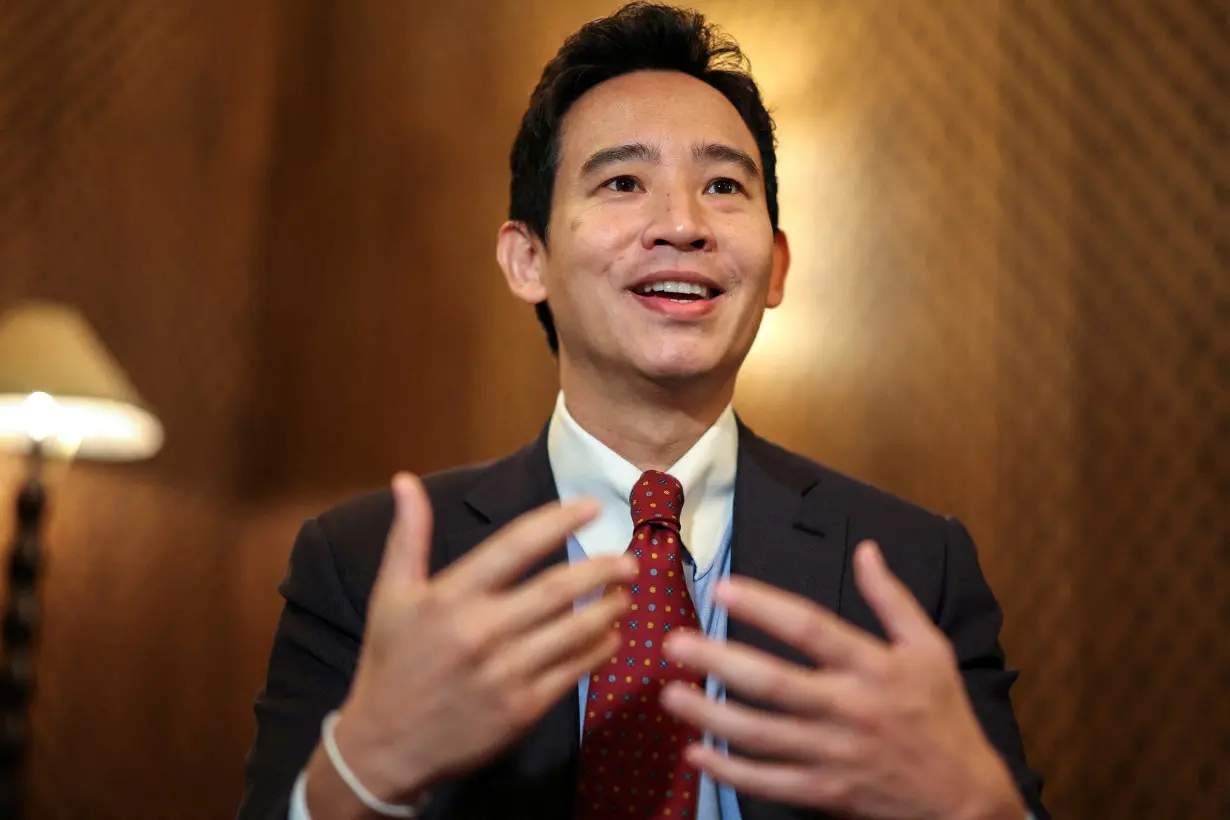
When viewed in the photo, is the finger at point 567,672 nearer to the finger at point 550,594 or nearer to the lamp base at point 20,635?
the finger at point 550,594

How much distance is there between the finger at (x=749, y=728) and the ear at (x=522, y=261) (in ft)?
2.87

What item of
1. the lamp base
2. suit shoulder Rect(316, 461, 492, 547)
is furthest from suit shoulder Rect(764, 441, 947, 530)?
the lamp base

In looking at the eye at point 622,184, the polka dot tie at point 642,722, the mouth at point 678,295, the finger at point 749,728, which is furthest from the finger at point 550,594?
the eye at point 622,184

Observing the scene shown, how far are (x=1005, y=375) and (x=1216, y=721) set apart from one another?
2.30ft

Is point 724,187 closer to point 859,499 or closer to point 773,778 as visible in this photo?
point 859,499

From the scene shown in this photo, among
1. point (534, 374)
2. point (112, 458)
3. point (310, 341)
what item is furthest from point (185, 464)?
point (534, 374)

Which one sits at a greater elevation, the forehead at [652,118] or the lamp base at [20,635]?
the forehead at [652,118]

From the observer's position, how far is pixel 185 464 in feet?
8.00

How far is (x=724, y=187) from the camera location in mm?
1406

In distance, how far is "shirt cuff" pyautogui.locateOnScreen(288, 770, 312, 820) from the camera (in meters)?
0.92

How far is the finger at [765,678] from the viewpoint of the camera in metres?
0.78

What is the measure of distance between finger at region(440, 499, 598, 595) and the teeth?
561 millimetres

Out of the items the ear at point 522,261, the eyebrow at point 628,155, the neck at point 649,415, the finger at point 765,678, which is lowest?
the finger at point 765,678

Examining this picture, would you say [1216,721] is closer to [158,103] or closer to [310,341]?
[310,341]
